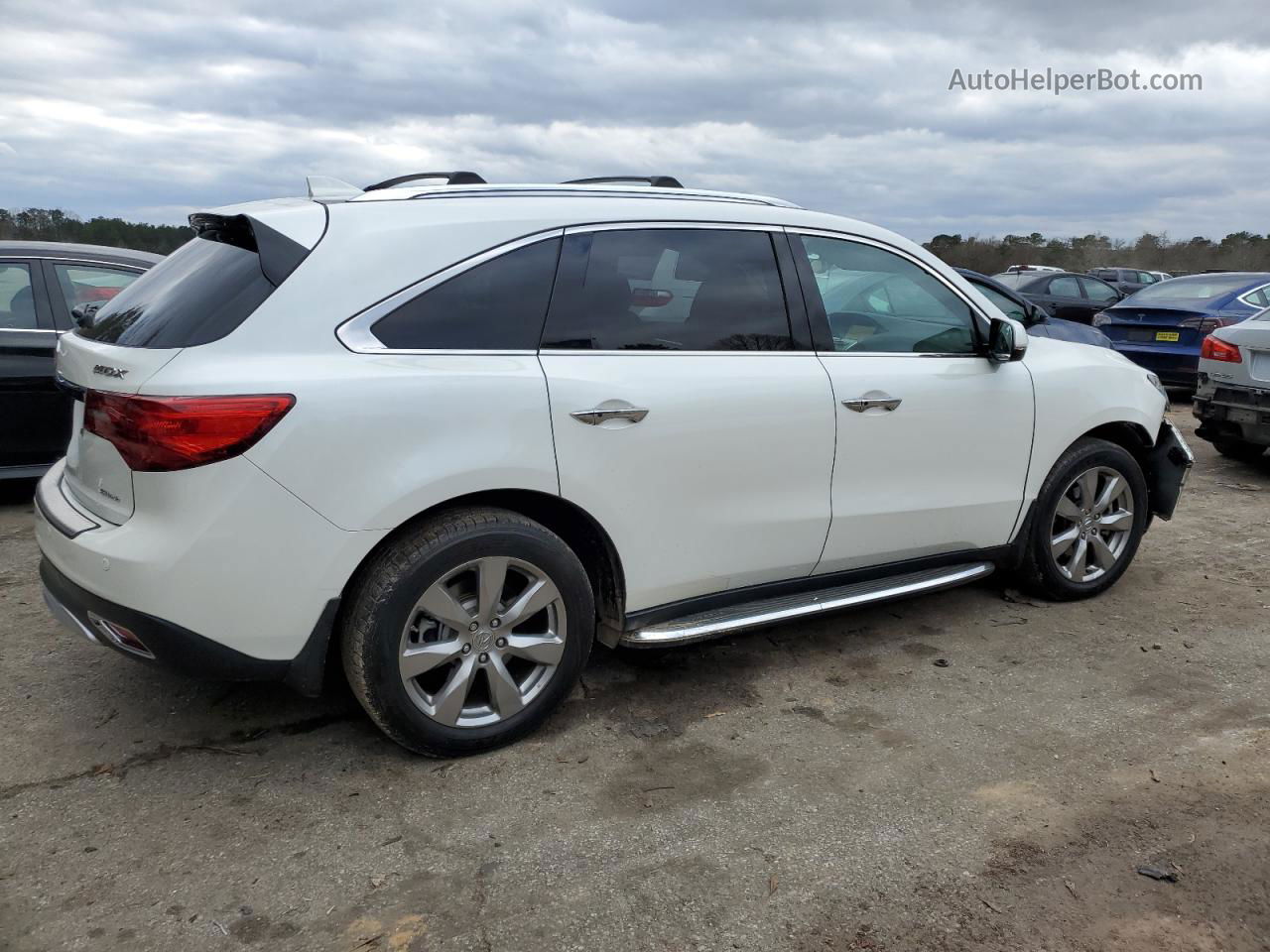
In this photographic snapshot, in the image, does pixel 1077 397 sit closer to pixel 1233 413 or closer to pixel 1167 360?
pixel 1233 413

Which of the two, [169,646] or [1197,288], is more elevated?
[1197,288]

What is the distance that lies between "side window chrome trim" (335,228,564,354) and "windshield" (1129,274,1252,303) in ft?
34.0

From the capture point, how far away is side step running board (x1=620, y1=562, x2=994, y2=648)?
11.3 ft

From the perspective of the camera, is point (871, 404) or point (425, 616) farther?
point (871, 404)

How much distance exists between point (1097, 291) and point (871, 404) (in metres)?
13.8

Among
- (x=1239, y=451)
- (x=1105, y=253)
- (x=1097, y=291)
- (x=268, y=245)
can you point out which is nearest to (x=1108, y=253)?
(x=1105, y=253)

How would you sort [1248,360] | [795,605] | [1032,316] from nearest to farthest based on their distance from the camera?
[795,605] < [1248,360] < [1032,316]

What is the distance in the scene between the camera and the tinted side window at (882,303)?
3.83 m

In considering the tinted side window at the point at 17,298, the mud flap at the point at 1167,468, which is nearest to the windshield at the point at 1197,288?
the mud flap at the point at 1167,468

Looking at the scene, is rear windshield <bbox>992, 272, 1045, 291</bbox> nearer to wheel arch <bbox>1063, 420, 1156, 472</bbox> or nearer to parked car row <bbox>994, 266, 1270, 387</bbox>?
parked car row <bbox>994, 266, 1270, 387</bbox>

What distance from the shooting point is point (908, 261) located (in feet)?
13.6

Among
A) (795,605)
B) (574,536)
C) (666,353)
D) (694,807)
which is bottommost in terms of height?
(694,807)

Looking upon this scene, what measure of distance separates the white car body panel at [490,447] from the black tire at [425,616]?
102 millimetres

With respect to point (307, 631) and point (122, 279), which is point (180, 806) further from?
point (122, 279)
